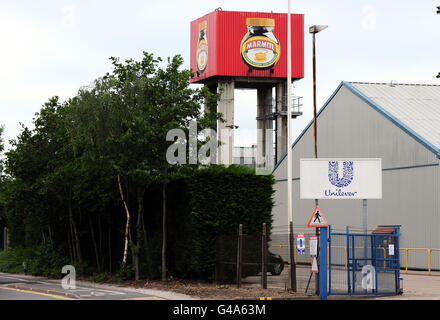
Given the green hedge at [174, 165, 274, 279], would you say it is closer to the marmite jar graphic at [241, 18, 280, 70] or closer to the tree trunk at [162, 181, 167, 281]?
the tree trunk at [162, 181, 167, 281]

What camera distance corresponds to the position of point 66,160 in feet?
109

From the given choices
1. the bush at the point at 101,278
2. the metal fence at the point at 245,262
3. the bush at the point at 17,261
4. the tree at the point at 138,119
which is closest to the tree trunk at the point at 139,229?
the tree at the point at 138,119

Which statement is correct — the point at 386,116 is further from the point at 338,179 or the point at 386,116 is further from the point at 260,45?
the point at 260,45

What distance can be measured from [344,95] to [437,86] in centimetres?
845

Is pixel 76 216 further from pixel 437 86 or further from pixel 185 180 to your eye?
pixel 437 86

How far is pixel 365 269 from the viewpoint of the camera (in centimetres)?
2278

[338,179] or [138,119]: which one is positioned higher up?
[138,119]

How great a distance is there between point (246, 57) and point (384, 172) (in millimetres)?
25323

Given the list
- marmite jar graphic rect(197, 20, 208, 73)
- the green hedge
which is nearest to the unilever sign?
the green hedge

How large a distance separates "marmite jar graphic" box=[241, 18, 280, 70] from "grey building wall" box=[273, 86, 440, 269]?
597 inches

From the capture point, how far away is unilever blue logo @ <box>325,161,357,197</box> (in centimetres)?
2370

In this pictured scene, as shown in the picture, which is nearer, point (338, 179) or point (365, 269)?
point (365, 269)

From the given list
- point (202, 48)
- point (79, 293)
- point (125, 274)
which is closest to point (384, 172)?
point (125, 274)

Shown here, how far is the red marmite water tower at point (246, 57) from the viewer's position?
62.7 meters
